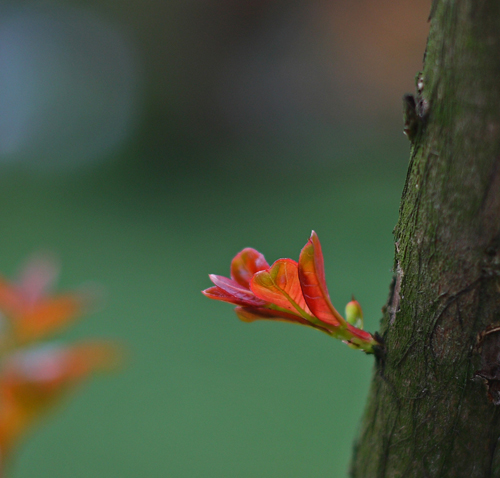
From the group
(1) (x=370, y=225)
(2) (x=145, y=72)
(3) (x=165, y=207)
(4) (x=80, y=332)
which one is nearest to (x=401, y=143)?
(1) (x=370, y=225)

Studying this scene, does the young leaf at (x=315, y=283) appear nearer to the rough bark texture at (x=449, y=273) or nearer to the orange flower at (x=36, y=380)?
the rough bark texture at (x=449, y=273)

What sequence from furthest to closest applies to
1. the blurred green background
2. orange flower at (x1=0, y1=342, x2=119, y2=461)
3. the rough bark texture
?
1. the blurred green background
2. orange flower at (x1=0, y1=342, x2=119, y2=461)
3. the rough bark texture

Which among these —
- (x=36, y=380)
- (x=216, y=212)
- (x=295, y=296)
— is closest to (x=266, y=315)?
(x=295, y=296)

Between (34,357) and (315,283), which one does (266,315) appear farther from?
(34,357)

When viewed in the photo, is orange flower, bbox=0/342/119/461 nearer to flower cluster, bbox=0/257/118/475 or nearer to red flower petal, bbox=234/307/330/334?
flower cluster, bbox=0/257/118/475

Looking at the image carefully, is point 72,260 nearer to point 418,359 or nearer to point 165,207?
point 165,207

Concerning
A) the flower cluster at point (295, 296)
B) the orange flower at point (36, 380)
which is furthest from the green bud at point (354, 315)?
the orange flower at point (36, 380)

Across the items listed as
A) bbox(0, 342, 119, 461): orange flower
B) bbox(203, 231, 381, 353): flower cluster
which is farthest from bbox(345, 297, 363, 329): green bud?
bbox(0, 342, 119, 461): orange flower
